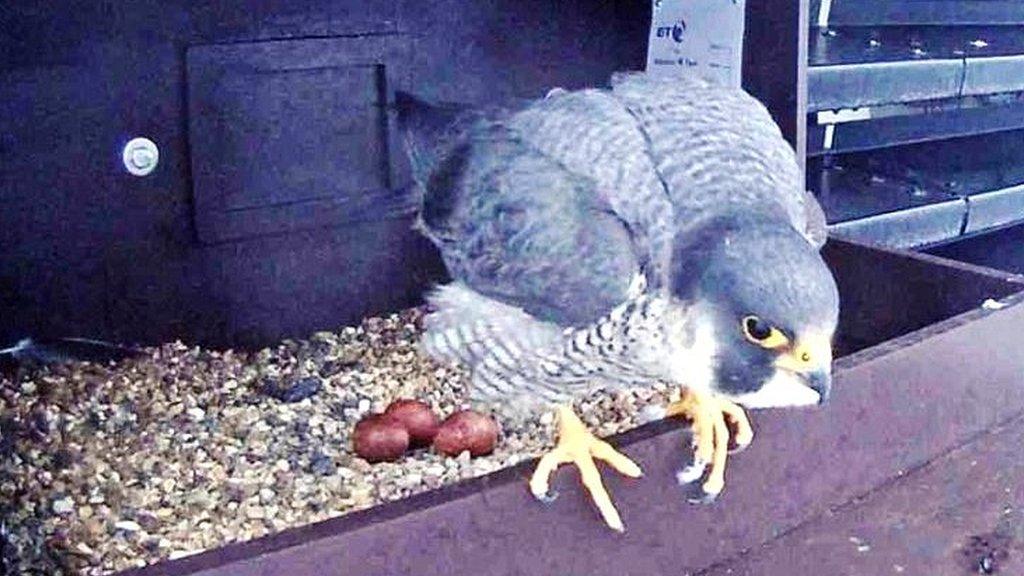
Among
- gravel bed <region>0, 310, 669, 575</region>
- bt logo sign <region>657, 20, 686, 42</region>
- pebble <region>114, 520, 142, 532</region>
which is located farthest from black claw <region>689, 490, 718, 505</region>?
bt logo sign <region>657, 20, 686, 42</region>

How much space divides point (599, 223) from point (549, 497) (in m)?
0.30

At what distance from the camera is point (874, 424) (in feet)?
5.60

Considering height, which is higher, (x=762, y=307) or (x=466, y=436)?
(x=762, y=307)

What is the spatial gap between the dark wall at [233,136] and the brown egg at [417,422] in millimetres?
472

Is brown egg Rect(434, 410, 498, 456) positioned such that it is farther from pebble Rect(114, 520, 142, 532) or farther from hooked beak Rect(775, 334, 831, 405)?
hooked beak Rect(775, 334, 831, 405)

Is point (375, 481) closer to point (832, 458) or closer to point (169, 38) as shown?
point (832, 458)

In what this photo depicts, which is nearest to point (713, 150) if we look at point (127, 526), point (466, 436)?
point (466, 436)


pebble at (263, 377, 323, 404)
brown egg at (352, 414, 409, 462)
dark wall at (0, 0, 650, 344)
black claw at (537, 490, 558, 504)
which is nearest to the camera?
black claw at (537, 490, 558, 504)

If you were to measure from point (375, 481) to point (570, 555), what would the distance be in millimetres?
527

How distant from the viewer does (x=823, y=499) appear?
1.69 metres

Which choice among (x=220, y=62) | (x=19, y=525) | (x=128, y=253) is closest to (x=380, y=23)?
(x=220, y=62)

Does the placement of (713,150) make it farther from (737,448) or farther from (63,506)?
(63,506)

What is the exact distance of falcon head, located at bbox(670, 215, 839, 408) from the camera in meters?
1.35

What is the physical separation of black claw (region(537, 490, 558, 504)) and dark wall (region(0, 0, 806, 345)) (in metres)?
0.89
